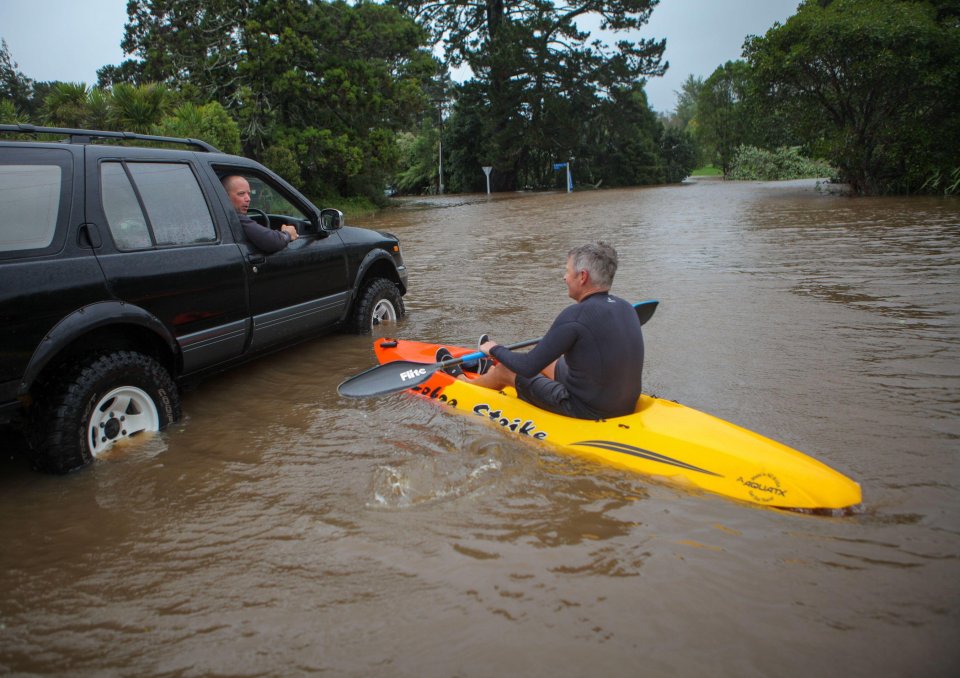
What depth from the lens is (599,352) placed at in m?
3.85

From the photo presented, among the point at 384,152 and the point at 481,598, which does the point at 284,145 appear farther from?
the point at 481,598

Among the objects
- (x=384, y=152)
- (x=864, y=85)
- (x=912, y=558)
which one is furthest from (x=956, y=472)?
(x=384, y=152)

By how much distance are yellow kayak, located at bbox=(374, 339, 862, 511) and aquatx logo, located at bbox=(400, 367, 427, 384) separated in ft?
2.03

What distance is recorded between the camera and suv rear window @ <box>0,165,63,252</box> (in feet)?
11.5

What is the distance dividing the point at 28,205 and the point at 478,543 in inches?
118

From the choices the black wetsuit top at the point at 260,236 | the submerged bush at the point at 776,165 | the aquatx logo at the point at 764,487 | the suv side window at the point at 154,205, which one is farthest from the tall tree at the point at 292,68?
the submerged bush at the point at 776,165

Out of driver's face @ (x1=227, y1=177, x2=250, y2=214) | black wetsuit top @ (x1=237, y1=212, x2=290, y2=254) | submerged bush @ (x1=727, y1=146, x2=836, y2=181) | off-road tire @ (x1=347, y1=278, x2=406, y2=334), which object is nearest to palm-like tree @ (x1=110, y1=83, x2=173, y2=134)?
off-road tire @ (x1=347, y1=278, x2=406, y2=334)

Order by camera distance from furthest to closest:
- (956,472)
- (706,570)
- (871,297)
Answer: (871,297) → (956,472) → (706,570)

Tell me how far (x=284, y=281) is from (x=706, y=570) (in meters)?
3.90

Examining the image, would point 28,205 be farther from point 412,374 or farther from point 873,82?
point 873,82

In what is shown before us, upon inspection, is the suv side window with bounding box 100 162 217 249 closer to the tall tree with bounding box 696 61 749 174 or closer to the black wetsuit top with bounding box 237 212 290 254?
the black wetsuit top with bounding box 237 212 290 254

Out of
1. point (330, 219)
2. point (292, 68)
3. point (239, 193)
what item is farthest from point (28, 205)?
point (292, 68)

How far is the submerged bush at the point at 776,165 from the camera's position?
43562 millimetres

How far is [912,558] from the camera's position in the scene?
2.86 metres
